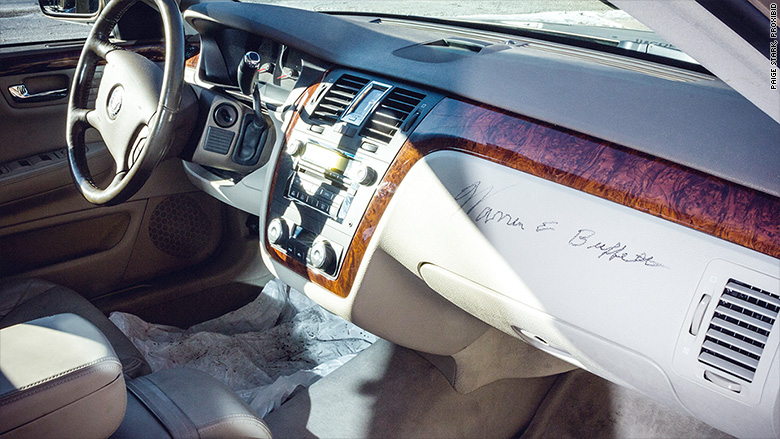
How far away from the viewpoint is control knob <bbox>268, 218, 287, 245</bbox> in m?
1.55

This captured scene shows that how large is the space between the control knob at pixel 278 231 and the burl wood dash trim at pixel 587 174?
8.1 inches

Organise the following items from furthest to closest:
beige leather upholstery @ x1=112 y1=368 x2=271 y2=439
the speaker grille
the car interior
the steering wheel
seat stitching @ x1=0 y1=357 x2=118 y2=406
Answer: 1. the speaker grille
2. the steering wheel
3. beige leather upholstery @ x1=112 y1=368 x2=271 y2=439
4. the car interior
5. seat stitching @ x1=0 y1=357 x2=118 y2=406

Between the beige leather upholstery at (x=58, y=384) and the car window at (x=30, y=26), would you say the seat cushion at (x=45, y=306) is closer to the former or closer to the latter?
the beige leather upholstery at (x=58, y=384)

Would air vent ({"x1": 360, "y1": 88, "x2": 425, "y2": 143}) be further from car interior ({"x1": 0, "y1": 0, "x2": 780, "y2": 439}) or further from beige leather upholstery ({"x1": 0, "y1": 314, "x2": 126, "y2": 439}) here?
beige leather upholstery ({"x1": 0, "y1": 314, "x2": 126, "y2": 439})

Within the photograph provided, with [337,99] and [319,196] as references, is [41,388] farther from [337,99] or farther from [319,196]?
[337,99]

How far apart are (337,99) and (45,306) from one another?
944 mm

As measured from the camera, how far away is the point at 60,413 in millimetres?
842

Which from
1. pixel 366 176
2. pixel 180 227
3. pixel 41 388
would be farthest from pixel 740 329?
pixel 180 227

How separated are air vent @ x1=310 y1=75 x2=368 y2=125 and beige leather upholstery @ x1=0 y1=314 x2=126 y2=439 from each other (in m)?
0.74

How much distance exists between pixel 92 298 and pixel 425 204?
124cm

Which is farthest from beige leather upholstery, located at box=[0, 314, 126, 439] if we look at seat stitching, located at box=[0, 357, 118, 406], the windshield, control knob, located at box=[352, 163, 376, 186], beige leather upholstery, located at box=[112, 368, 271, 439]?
the windshield

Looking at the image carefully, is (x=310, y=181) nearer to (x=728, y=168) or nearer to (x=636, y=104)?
(x=636, y=104)

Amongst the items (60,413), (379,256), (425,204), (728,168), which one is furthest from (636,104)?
(60,413)

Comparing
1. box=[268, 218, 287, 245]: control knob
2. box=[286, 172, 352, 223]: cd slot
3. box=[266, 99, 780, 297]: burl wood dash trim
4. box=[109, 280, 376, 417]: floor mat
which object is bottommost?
box=[109, 280, 376, 417]: floor mat
